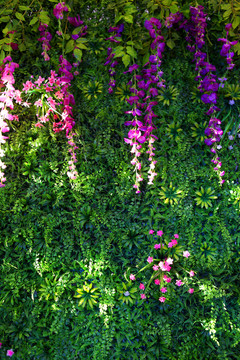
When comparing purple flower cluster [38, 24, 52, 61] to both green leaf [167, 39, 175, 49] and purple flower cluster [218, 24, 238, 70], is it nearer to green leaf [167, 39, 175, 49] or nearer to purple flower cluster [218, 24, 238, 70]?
green leaf [167, 39, 175, 49]

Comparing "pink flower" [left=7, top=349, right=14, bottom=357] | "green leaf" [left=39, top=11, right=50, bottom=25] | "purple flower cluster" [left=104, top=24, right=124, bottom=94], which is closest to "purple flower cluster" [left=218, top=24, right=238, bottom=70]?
"purple flower cluster" [left=104, top=24, right=124, bottom=94]

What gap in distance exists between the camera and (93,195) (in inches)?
80.7

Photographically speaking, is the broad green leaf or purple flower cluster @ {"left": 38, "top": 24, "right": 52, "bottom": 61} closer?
the broad green leaf

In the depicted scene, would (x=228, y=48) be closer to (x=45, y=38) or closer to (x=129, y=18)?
(x=129, y=18)

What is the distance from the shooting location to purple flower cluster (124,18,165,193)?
1.80 metres

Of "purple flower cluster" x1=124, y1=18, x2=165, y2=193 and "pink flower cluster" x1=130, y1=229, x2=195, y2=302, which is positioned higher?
"purple flower cluster" x1=124, y1=18, x2=165, y2=193

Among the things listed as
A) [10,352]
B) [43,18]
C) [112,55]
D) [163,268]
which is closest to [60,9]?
[43,18]

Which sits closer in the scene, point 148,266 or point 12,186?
point 148,266

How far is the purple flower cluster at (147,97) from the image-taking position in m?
1.80

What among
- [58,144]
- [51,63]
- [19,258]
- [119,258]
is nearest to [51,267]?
[19,258]

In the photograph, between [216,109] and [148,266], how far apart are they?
1.16 metres

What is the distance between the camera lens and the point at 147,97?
1863 mm

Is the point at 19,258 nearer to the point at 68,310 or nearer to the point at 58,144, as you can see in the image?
the point at 68,310

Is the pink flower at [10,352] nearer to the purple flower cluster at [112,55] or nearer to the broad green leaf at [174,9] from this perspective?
the purple flower cluster at [112,55]
